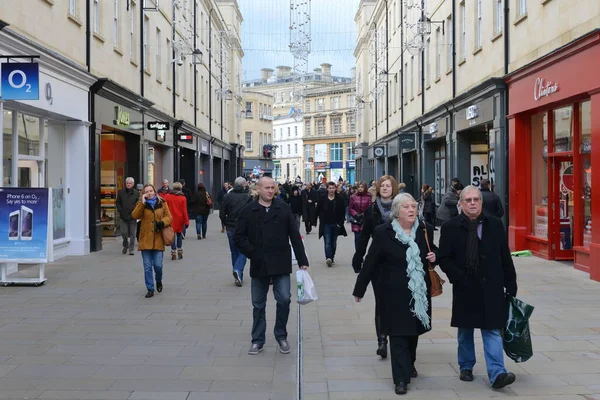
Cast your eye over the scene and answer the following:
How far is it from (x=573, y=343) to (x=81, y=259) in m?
10.9

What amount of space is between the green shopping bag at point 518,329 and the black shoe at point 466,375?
445 mm

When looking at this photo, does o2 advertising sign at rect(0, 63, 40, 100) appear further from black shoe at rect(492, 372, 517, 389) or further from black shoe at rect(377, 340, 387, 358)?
black shoe at rect(492, 372, 517, 389)

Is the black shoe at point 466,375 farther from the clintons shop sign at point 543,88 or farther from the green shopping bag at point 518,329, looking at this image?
the clintons shop sign at point 543,88

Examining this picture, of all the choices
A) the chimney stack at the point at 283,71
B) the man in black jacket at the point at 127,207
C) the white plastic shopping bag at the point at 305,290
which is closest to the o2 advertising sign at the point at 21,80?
the man in black jacket at the point at 127,207

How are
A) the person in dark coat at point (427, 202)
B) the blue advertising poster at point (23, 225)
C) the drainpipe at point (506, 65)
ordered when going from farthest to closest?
the person in dark coat at point (427, 202) < the drainpipe at point (506, 65) < the blue advertising poster at point (23, 225)

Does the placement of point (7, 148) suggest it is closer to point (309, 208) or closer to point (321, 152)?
point (309, 208)

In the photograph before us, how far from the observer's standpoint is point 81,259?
15.1m

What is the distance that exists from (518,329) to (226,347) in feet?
9.69

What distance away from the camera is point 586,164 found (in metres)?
12.6

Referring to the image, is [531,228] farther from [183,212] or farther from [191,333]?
[191,333]

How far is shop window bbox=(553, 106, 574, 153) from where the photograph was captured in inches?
525

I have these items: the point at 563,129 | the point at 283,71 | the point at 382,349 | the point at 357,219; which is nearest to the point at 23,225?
the point at 357,219

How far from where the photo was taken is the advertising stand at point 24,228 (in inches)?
436

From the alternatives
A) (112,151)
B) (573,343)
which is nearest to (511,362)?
(573,343)
